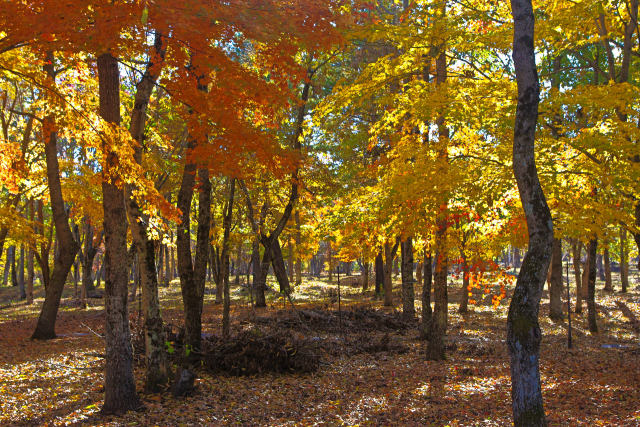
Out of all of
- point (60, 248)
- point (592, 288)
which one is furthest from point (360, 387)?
point (592, 288)

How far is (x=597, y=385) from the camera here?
30.0 feet

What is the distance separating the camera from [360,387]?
9773 millimetres

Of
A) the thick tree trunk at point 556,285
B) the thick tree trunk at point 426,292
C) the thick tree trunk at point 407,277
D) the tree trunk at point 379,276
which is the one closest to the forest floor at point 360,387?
the thick tree trunk at point 426,292

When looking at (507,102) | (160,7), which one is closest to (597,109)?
(507,102)

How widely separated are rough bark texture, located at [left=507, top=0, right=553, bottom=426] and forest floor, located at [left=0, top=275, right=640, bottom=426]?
2174mm

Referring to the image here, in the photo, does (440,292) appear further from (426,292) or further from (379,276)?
(379,276)

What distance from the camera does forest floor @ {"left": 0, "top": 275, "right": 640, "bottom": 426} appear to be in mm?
7539

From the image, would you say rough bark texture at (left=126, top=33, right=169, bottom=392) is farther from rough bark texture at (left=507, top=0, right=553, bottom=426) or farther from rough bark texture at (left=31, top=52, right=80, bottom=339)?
rough bark texture at (left=31, top=52, right=80, bottom=339)

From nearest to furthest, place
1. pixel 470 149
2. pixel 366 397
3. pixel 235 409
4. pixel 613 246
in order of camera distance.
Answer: pixel 235 409, pixel 366 397, pixel 470 149, pixel 613 246

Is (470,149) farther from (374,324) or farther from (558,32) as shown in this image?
(374,324)

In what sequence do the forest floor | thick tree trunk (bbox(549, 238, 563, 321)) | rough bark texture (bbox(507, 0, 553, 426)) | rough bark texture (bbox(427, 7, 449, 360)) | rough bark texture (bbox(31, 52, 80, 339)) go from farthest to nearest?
thick tree trunk (bbox(549, 238, 563, 321)) → rough bark texture (bbox(31, 52, 80, 339)) → rough bark texture (bbox(427, 7, 449, 360)) → the forest floor → rough bark texture (bbox(507, 0, 553, 426))

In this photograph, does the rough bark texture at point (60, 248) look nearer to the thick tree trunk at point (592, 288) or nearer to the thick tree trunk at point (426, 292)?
the thick tree trunk at point (426, 292)

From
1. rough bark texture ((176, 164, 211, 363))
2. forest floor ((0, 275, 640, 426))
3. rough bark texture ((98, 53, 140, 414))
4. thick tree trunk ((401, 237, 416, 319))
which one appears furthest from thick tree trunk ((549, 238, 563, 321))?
rough bark texture ((98, 53, 140, 414))

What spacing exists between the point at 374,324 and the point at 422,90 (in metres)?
9.76
